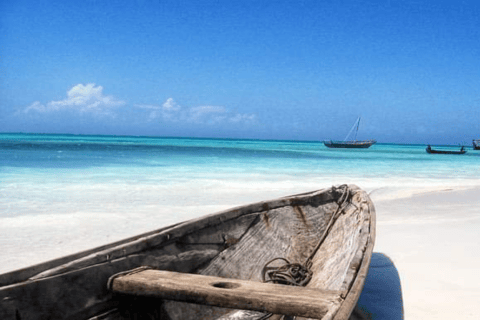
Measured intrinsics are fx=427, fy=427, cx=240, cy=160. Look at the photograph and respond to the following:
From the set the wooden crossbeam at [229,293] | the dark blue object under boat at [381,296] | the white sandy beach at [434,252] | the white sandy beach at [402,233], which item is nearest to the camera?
the wooden crossbeam at [229,293]

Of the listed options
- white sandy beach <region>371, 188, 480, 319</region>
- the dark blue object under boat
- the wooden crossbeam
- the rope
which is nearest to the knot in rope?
the rope

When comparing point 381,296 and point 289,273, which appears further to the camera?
point 381,296

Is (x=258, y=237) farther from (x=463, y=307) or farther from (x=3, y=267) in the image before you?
(x=3, y=267)

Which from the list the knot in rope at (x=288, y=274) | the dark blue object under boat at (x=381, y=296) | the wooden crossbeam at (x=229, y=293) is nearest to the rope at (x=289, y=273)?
the knot in rope at (x=288, y=274)

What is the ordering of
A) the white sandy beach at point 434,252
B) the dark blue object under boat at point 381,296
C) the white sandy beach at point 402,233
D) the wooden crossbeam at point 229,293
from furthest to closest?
the white sandy beach at point 402,233 < the white sandy beach at point 434,252 < the dark blue object under boat at point 381,296 < the wooden crossbeam at point 229,293

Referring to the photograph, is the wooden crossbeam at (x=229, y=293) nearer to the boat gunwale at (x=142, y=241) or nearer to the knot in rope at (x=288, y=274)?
the boat gunwale at (x=142, y=241)

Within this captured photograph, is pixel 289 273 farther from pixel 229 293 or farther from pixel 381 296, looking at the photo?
pixel 229 293

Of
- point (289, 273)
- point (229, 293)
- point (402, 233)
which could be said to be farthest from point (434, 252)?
point (229, 293)

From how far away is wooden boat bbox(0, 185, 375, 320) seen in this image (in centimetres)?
239

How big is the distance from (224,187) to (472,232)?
8.47 metres

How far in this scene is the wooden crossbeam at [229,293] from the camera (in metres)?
2.34

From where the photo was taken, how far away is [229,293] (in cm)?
251

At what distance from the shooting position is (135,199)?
11172 millimetres

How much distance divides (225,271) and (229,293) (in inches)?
47.4
